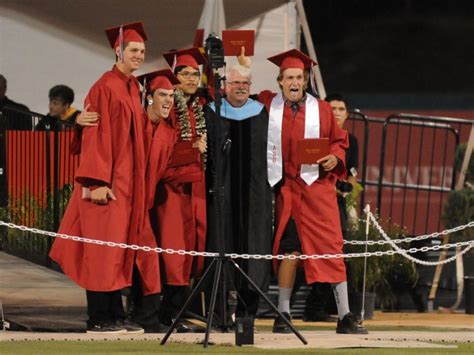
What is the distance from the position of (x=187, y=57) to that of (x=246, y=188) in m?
1.04

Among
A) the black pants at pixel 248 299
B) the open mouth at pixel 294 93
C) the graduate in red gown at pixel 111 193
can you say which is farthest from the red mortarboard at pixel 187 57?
the black pants at pixel 248 299

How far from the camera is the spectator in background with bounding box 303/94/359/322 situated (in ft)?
46.7

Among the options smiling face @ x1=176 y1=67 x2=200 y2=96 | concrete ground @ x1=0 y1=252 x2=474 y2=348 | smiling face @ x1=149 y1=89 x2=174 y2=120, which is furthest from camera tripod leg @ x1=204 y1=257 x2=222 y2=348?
smiling face @ x1=176 y1=67 x2=200 y2=96

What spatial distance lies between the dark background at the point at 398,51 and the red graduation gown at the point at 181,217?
5376mm

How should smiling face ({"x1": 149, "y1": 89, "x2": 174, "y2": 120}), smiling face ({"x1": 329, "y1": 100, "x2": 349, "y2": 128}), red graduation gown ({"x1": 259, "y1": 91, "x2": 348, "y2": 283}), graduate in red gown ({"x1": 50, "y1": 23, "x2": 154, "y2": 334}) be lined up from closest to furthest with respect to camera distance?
graduate in red gown ({"x1": 50, "y1": 23, "x2": 154, "y2": 334}), smiling face ({"x1": 149, "y1": 89, "x2": 174, "y2": 120}), red graduation gown ({"x1": 259, "y1": 91, "x2": 348, "y2": 283}), smiling face ({"x1": 329, "y1": 100, "x2": 349, "y2": 128})

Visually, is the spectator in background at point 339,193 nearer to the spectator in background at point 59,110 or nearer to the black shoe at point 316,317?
the black shoe at point 316,317

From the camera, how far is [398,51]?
59.7ft

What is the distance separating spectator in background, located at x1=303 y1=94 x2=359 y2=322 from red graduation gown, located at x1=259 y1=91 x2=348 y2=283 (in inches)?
45.6

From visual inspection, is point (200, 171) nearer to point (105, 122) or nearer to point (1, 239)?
point (105, 122)

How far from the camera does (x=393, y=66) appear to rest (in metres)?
18.2

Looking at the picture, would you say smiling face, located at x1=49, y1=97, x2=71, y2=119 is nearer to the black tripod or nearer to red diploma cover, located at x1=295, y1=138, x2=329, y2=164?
red diploma cover, located at x1=295, y1=138, x2=329, y2=164

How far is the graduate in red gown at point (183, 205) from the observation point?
1253cm

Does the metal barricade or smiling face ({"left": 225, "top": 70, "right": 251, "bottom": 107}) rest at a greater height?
smiling face ({"left": 225, "top": 70, "right": 251, "bottom": 107})

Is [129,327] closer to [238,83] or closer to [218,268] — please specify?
[218,268]
